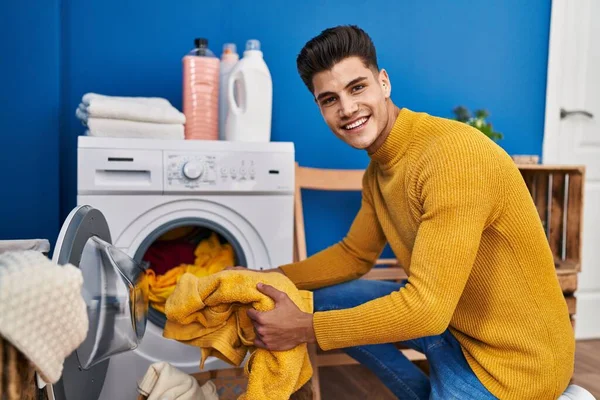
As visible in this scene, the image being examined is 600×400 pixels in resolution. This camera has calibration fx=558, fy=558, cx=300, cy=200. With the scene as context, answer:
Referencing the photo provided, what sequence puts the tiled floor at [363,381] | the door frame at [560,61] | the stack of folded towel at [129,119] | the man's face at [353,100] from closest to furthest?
1. the man's face at [353,100]
2. the stack of folded towel at [129,119]
3. the tiled floor at [363,381]
4. the door frame at [560,61]

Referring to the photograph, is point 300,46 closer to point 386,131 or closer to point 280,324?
point 386,131

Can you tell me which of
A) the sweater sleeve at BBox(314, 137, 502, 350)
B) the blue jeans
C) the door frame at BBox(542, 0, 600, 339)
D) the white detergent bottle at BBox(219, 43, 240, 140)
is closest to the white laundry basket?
the blue jeans

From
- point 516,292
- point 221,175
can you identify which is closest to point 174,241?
point 221,175

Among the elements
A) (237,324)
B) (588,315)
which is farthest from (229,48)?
(588,315)

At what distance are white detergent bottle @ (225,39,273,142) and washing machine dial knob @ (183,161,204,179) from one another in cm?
30

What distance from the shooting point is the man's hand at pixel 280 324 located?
43.8 inches

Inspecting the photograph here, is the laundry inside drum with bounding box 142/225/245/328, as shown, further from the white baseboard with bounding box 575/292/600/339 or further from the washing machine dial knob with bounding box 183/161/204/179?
the white baseboard with bounding box 575/292/600/339

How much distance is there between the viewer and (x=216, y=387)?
1586mm

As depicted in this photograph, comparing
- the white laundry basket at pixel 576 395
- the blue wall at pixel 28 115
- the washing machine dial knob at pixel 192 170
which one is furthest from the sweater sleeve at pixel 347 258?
the blue wall at pixel 28 115

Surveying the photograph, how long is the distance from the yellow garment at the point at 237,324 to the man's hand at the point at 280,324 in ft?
0.06

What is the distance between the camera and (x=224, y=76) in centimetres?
211

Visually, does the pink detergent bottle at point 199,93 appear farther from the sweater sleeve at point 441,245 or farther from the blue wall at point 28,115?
the sweater sleeve at point 441,245

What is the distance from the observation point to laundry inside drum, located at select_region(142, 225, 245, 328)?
66.4 inches

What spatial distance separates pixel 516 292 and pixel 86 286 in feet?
2.76
